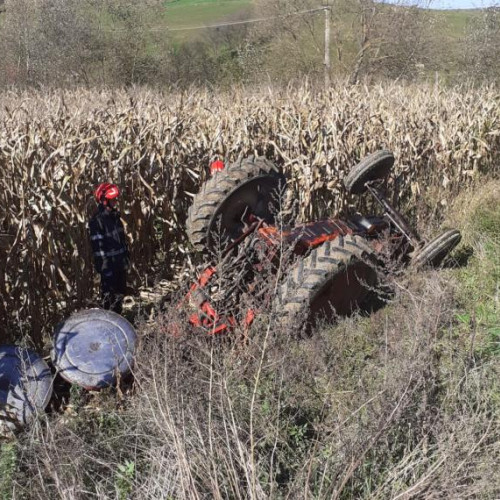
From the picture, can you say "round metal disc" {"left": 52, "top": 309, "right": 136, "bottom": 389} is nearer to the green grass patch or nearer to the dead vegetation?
the dead vegetation

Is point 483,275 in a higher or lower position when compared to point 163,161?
lower

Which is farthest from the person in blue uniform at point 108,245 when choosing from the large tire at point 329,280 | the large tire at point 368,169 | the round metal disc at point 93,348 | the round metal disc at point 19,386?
the large tire at point 368,169

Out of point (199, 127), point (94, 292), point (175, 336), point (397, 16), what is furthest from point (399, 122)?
point (397, 16)

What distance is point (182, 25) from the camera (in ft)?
148

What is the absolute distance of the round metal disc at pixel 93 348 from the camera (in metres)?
3.98

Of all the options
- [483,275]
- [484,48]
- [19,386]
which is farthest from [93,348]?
[484,48]

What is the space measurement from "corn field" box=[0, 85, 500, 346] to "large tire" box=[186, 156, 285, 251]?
114cm

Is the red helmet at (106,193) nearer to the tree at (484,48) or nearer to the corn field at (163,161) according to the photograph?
the corn field at (163,161)

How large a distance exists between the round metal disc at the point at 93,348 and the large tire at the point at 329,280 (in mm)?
1140

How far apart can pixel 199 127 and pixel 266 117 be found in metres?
1.06

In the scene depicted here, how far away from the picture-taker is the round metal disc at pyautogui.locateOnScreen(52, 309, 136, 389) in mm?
3984

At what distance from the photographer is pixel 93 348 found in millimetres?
4129

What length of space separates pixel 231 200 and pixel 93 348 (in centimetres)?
→ 162

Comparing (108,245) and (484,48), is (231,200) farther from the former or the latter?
(484,48)
